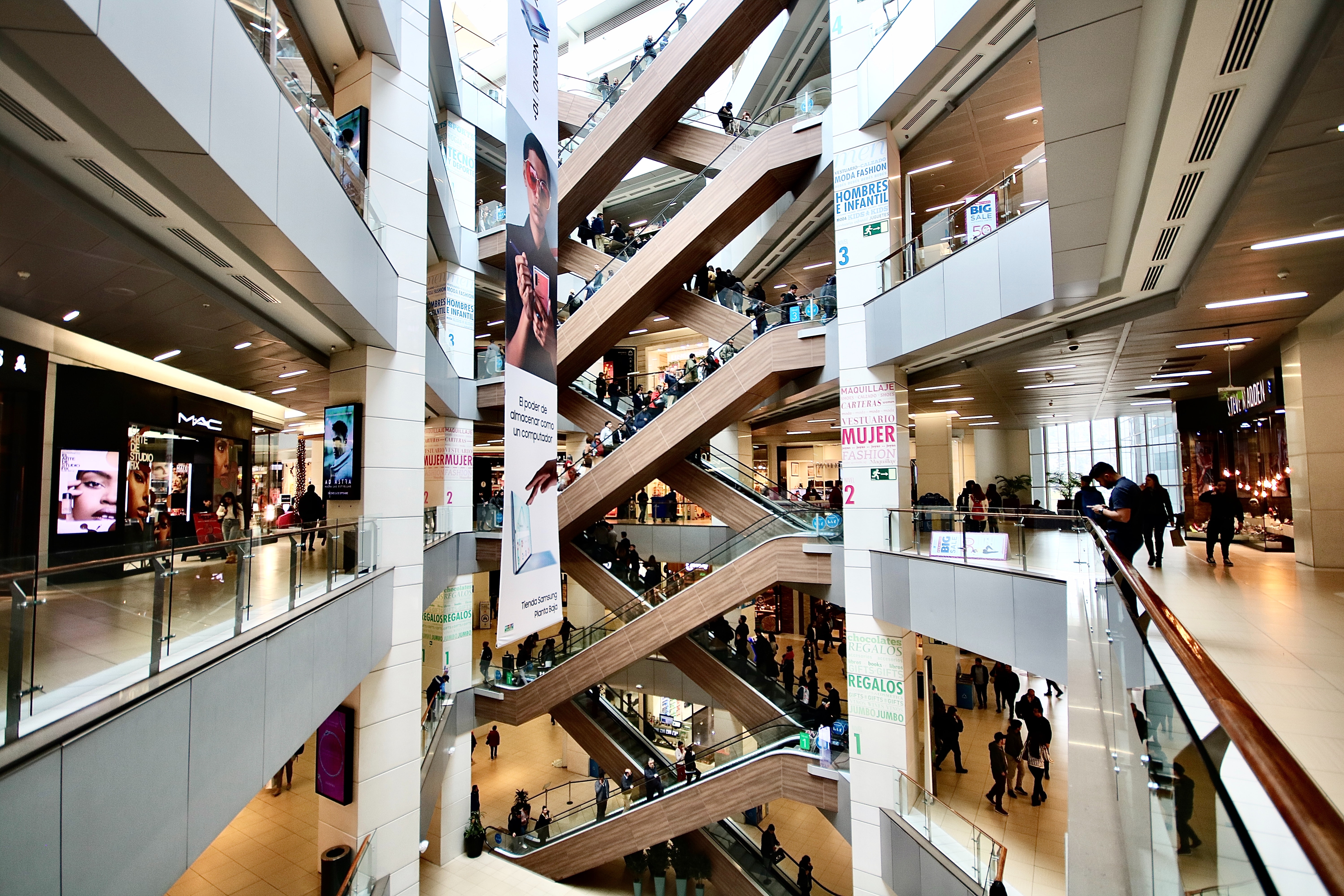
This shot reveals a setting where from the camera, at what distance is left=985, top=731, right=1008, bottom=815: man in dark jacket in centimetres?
1183

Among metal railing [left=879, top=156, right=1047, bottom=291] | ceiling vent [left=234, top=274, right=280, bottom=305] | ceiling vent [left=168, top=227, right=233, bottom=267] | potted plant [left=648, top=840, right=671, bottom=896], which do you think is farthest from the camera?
potted plant [left=648, top=840, right=671, bottom=896]

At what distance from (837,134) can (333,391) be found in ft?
30.5

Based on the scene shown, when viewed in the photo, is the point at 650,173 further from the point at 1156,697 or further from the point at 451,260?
the point at 1156,697

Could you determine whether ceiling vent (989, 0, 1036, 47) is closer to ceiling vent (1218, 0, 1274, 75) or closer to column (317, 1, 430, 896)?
ceiling vent (1218, 0, 1274, 75)

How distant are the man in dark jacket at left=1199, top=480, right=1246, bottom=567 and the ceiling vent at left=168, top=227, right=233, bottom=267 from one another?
13.7 metres

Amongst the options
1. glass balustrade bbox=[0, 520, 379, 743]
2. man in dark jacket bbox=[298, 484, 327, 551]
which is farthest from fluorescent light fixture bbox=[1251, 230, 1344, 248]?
man in dark jacket bbox=[298, 484, 327, 551]

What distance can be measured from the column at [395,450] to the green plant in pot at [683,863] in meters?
7.43

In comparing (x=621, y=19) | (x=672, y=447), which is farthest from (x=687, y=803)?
(x=621, y=19)

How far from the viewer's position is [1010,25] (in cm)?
828

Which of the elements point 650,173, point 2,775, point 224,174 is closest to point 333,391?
point 224,174

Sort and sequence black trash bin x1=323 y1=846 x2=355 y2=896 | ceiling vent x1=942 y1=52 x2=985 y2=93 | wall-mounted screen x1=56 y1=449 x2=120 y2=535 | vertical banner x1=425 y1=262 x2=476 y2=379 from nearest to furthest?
wall-mounted screen x1=56 y1=449 x2=120 y2=535, black trash bin x1=323 y1=846 x2=355 y2=896, ceiling vent x1=942 y1=52 x2=985 y2=93, vertical banner x1=425 y1=262 x2=476 y2=379

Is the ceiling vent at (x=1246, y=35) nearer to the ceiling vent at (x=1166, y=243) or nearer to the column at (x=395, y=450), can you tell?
the ceiling vent at (x=1166, y=243)

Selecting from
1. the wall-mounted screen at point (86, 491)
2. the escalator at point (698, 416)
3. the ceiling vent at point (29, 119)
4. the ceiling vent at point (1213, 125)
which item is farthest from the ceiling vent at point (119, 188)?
the escalator at point (698, 416)

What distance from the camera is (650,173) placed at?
2227 cm
